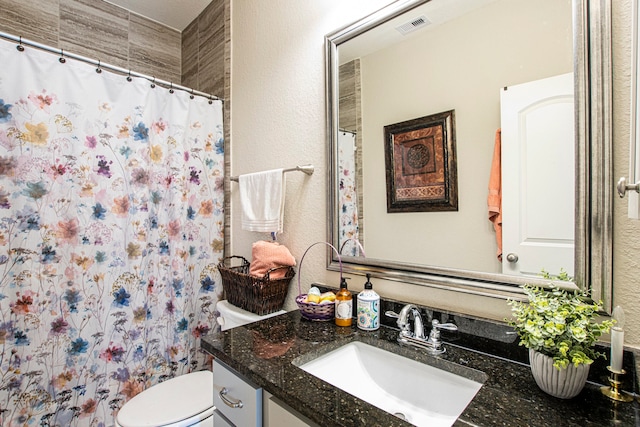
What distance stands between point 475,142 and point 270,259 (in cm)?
92

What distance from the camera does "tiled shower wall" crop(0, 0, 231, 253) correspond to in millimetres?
1817

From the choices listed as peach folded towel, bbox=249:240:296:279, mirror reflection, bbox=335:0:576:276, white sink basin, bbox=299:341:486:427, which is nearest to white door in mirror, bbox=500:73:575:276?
mirror reflection, bbox=335:0:576:276

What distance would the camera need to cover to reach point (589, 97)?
2.40 feet

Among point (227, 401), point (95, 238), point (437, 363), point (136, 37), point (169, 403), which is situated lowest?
point (169, 403)

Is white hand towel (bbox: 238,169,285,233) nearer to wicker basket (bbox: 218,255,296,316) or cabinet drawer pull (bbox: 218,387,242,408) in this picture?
wicker basket (bbox: 218,255,296,316)

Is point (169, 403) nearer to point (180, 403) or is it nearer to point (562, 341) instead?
point (180, 403)

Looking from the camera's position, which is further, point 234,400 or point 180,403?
point 180,403

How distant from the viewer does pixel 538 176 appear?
32.2 inches

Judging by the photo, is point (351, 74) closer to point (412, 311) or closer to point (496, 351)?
point (412, 311)

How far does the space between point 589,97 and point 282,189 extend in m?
1.08

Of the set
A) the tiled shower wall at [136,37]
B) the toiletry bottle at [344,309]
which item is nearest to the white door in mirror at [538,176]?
the toiletry bottle at [344,309]

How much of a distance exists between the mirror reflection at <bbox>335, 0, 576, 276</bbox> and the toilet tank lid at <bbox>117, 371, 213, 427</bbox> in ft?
2.95

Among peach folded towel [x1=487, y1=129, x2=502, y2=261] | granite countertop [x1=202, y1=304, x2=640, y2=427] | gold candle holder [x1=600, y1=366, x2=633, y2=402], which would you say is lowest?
granite countertop [x1=202, y1=304, x2=640, y2=427]

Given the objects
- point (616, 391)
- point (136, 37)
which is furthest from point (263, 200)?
point (136, 37)
